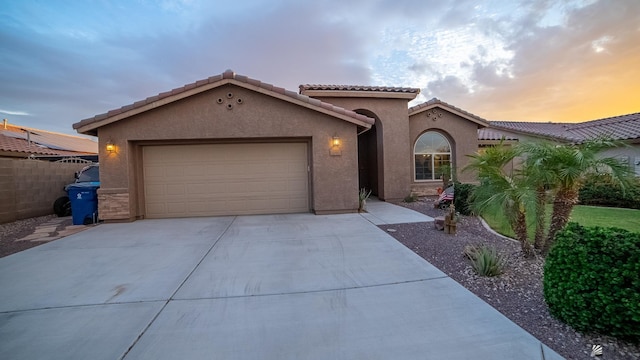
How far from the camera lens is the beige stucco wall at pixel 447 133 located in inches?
532

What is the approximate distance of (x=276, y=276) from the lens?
4512 millimetres

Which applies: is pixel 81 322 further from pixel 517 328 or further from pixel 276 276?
pixel 517 328

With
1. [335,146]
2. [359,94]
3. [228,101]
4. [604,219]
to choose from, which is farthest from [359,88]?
[604,219]

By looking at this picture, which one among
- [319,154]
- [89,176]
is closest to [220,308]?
[319,154]

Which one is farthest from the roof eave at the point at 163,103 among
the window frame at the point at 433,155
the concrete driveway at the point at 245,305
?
the window frame at the point at 433,155

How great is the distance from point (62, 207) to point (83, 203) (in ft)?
10.3

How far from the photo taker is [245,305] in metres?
3.58

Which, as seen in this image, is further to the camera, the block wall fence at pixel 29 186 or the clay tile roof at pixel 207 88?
the block wall fence at pixel 29 186

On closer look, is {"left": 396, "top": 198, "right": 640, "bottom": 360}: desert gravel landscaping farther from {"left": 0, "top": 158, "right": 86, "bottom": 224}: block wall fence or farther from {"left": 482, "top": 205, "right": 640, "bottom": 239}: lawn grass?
{"left": 0, "top": 158, "right": 86, "bottom": 224}: block wall fence

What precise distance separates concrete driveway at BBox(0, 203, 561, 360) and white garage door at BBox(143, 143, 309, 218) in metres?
3.42

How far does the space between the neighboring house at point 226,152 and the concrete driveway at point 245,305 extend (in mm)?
3291

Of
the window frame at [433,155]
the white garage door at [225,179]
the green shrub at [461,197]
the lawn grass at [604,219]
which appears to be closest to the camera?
the lawn grass at [604,219]

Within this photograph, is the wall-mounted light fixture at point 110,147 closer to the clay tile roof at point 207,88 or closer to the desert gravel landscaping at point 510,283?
the clay tile roof at point 207,88

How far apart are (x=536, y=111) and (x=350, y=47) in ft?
53.1
